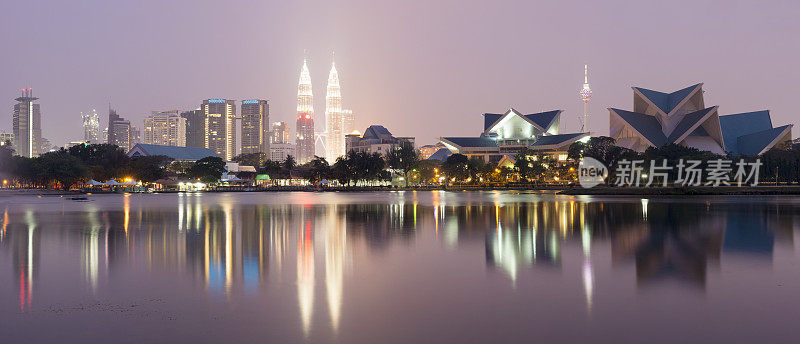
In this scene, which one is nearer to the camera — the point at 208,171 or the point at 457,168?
the point at 457,168

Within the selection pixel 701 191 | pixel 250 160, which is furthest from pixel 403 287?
pixel 250 160

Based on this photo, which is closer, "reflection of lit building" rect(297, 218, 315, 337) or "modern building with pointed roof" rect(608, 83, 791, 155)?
"reflection of lit building" rect(297, 218, 315, 337)

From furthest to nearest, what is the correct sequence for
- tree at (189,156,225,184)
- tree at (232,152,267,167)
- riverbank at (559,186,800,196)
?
1. tree at (232,152,267,167)
2. tree at (189,156,225,184)
3. riverbank at (559,186,800,196)

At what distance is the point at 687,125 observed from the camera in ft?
314

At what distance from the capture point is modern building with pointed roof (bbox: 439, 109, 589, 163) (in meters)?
129

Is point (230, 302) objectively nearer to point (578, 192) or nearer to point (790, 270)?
point (790, 270)

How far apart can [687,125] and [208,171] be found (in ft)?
275

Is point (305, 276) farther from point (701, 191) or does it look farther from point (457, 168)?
point (457, 168)

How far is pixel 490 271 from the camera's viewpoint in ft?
41.3

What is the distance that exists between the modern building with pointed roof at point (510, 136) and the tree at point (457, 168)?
90.1ft

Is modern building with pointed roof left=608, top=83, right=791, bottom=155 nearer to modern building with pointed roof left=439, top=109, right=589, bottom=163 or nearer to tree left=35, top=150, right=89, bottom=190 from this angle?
modern building with pointed roof left=439, top=109, right=589, bottom=163

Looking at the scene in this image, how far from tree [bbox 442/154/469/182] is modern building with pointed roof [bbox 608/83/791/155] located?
28.0 m

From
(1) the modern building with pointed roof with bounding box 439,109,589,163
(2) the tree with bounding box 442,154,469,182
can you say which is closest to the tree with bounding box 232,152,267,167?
(1) the modern building with pointed roof with bounding box 439,109,589,163

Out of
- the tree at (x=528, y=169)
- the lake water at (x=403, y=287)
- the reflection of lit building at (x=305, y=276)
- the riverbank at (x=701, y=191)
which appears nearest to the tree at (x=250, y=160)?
the tree at (x=528, y=169)
